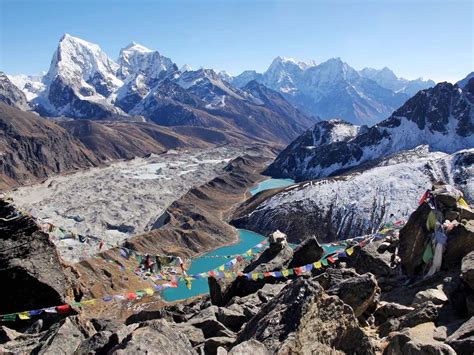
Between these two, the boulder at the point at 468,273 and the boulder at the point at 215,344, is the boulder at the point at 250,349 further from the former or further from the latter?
the boulder at the point at 468,273

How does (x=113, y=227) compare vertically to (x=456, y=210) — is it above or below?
below

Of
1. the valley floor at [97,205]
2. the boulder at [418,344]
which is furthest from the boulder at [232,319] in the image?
the valley floor at [97,205]

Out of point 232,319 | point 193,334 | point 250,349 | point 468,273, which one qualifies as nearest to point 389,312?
point 468,273

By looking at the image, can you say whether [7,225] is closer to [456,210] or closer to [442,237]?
[442,237]

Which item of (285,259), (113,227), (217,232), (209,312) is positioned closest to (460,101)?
(217,232)

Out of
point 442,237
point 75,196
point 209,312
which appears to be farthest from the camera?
point 75,196

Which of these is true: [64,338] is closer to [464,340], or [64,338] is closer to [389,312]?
[389,312]

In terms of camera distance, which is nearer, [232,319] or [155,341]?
[155,341]
